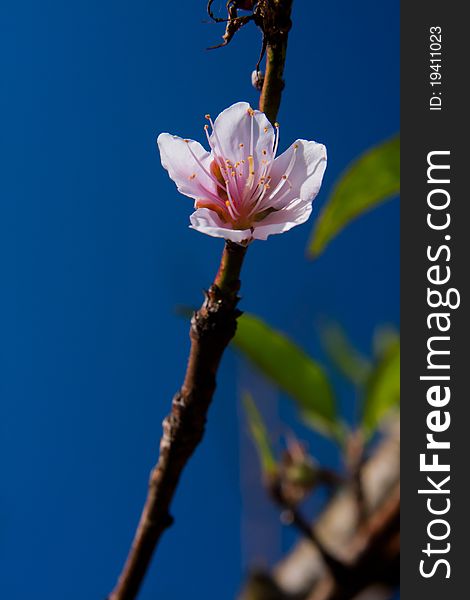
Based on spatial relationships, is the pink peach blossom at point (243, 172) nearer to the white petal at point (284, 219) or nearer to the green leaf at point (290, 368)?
the white petal at point (284, 219)

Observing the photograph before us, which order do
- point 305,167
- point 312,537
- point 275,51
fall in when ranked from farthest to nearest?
point 312,537 → point 305,167 → point 275,51

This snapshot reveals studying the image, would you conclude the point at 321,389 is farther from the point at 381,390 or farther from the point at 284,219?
the point at 284,219

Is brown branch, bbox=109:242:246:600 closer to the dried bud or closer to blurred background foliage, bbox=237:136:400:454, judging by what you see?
the dried bud

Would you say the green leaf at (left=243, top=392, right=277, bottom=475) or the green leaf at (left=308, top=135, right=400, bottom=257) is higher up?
the green leaf at (left=308, top=135, right=400, bottom=257)

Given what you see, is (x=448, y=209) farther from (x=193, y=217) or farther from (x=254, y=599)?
(x=254, y=599)

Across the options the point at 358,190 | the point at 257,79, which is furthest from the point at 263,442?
the point at 257,79

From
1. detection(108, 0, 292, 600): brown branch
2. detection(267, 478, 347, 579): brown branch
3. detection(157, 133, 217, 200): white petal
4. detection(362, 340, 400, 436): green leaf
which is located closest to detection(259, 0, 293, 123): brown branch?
detection(108, 0, 292, 600): brown branch
